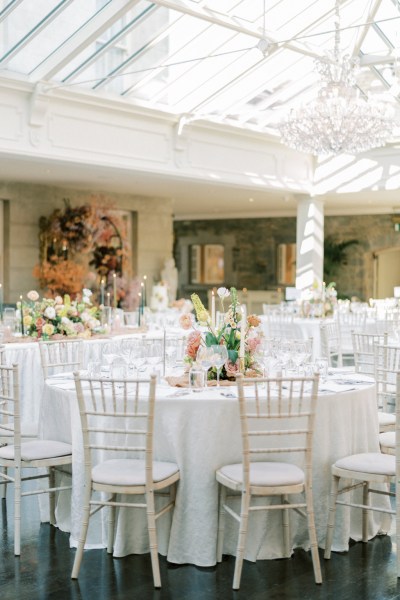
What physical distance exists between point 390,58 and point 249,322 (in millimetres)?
8008

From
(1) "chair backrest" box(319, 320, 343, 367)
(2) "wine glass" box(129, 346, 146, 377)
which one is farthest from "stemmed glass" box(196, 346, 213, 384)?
(1) "chair backrest" box(319, 320, 343, 367)

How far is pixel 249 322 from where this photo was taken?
18.2 ft

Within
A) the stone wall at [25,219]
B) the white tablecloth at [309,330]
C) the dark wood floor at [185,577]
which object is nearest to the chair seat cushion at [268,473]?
the dark wood floor at [185,577]

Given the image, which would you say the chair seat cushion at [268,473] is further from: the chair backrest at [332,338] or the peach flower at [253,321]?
the chair backrest at [332,338]

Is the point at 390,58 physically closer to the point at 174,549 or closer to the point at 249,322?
the point at 249,322

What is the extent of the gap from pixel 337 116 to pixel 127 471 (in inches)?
244

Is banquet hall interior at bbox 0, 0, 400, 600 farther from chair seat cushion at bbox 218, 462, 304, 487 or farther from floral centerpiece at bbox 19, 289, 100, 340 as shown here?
chair seat cushion at bbox 218, 462, 304, 487

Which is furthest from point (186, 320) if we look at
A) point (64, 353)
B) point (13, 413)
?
point (64, 353)

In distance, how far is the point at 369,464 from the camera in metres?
4.66

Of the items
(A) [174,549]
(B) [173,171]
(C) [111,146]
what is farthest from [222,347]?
(B) [173,171]

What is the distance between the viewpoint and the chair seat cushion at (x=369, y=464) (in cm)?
458

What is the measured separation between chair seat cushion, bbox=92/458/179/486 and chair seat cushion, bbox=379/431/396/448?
146 cm

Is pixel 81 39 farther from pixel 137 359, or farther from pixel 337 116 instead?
pixel 137 359

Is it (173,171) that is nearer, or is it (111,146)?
(111,146)
